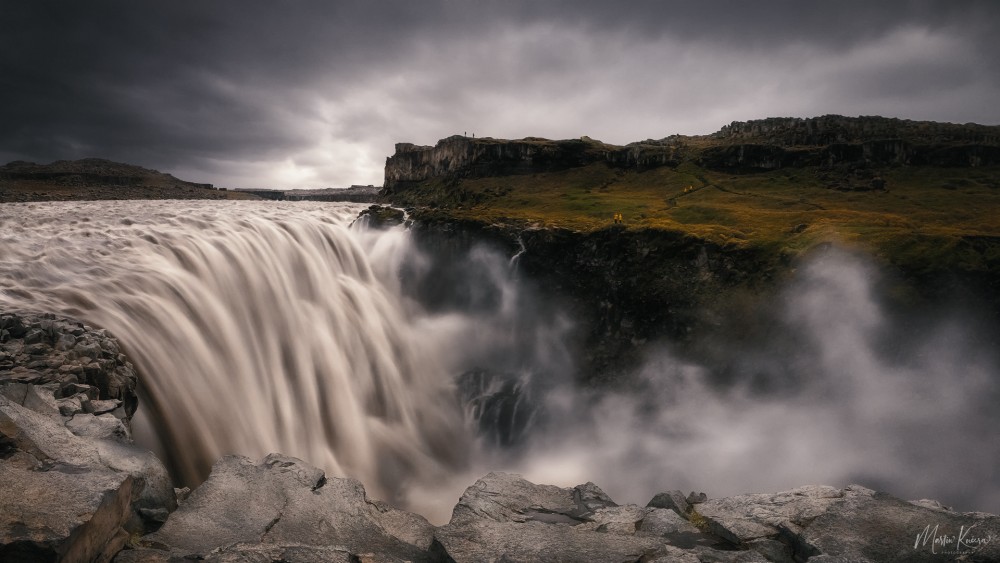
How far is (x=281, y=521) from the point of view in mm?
9031

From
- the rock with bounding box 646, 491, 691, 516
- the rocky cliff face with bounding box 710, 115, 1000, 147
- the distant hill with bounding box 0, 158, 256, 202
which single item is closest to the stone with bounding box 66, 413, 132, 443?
the rock with bounding box 646, 491, 691, 516

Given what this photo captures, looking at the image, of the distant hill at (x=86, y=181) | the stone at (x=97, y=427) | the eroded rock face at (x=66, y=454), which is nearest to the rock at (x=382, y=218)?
the eroded rock face at (x=66, y=454)

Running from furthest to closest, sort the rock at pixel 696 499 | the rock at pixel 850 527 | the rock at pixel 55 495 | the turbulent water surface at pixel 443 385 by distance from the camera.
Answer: the turbulent water surface at pixel 443 385 < the rock at pixel 696 499 < the rock at pixel 850 527 < the rock at pixel 55 495

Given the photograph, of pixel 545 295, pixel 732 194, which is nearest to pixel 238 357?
pixel 545 295

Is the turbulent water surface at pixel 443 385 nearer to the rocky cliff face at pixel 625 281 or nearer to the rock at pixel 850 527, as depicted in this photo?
the rocky cliff face at pixel 625 281

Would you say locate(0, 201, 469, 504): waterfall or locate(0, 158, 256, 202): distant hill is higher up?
locate(0, 158, 256, 202): distant hill

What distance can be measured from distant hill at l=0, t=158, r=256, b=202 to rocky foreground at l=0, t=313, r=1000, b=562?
339 feet

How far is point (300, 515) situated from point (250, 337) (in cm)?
1302

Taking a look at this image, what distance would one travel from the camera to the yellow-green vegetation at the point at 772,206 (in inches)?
1054

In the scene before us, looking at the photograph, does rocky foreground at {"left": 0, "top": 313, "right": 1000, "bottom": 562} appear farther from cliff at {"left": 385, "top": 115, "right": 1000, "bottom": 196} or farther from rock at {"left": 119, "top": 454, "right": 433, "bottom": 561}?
cliff at {"left": 385, "top": 115, "right": 1000, "bottom": 196}

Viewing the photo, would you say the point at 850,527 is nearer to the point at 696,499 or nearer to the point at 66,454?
the point at 696,499

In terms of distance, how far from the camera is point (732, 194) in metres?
58.2

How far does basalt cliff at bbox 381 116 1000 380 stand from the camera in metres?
26.8

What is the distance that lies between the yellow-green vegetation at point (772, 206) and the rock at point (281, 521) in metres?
26.8
